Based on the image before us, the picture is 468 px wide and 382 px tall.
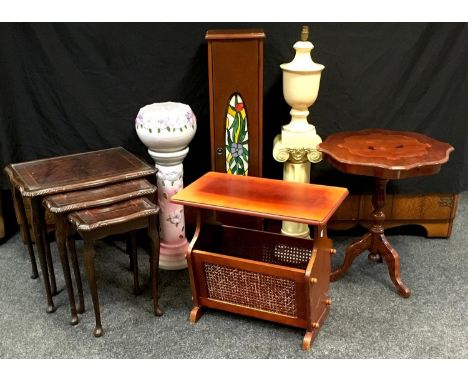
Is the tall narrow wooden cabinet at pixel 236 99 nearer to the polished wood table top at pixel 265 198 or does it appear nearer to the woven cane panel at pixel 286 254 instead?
the polished wood table top at pixel 265 198

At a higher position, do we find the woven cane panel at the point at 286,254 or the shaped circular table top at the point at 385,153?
the shaped circular table top at the point at 385,153

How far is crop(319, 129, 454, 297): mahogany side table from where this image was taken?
2283mm

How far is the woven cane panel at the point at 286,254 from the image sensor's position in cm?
251

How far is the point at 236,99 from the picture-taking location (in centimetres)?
268

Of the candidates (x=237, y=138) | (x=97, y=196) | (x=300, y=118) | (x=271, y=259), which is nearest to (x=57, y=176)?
(x=97, y=196)

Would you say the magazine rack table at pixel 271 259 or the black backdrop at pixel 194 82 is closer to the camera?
the magazine rack table at pixel 271 259

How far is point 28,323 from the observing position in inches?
95.6

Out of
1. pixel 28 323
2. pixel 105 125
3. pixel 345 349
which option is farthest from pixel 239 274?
pixel 105 125

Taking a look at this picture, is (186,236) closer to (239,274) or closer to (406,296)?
(239,274)

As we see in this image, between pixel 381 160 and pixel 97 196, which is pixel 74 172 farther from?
pixel 381 160

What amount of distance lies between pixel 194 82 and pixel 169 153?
523 millimetres

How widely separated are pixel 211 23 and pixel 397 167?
131 cm

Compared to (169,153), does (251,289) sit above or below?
below

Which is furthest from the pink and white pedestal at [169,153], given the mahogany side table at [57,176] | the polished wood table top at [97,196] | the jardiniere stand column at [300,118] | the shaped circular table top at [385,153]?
the shaped circular table top at [385,153]
